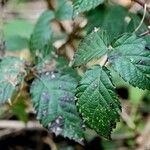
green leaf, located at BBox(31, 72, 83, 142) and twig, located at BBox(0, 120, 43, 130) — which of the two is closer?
green leaf, located at BBox(31, 72, 83, 142)

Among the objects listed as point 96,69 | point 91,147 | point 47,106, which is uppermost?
point 96,69

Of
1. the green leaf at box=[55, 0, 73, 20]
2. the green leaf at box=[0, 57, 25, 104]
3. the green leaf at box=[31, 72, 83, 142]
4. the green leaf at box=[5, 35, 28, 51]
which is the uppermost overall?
the green leaf at box=[55, 0, 73, 20]

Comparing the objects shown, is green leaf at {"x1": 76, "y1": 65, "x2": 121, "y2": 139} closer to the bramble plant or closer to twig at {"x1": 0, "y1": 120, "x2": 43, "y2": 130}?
the bramble plant

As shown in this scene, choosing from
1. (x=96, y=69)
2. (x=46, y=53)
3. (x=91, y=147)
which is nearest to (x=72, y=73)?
(x=46, y=53)

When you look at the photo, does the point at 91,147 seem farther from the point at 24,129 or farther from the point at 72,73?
the point at 72,73

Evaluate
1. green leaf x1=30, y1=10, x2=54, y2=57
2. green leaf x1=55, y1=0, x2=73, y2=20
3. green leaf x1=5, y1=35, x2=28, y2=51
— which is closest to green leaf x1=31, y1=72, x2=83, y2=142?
green leaf x1=30, y1=10, x2=54, y2=57

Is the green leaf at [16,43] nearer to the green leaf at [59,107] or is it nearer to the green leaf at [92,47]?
the green leaf at [59,107]
